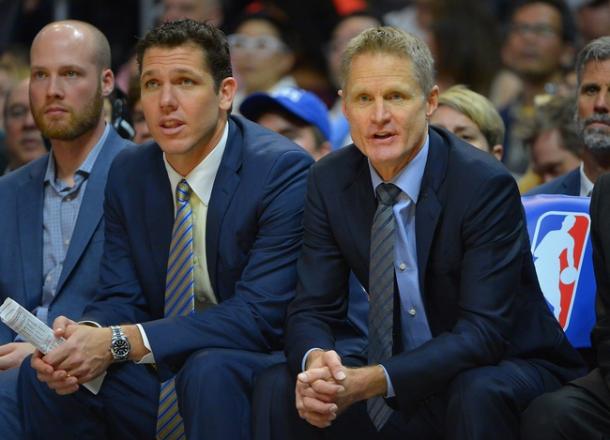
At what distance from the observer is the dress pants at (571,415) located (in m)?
4.15

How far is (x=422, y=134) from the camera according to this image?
4559 mm

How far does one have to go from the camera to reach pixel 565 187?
5652mm

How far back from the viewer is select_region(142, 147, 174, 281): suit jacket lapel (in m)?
5.08

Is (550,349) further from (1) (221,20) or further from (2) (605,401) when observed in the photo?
(1) (221,20)

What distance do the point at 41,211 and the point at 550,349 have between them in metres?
2.34

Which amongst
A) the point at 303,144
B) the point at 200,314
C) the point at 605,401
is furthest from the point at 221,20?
the point at 605,401

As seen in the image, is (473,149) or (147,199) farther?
(147,199)

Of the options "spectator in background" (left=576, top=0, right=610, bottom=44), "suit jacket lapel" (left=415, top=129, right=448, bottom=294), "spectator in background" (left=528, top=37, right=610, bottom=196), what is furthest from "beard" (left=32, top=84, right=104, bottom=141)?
"spectator in background" (left=576, top=0, right=610, bottom=44)

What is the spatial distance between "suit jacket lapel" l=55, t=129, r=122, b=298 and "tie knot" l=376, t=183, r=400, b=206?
1.50 metres

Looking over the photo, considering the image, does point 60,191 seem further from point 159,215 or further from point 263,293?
point 263,293

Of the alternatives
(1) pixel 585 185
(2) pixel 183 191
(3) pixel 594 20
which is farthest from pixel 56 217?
(3) pixel 594 20

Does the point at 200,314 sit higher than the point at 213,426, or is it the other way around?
the point at 200,314

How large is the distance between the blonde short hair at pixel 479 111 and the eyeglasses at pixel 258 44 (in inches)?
104

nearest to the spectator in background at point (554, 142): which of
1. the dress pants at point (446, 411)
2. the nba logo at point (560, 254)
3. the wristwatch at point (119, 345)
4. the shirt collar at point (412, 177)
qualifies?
the nba logo at point (560, 254)
